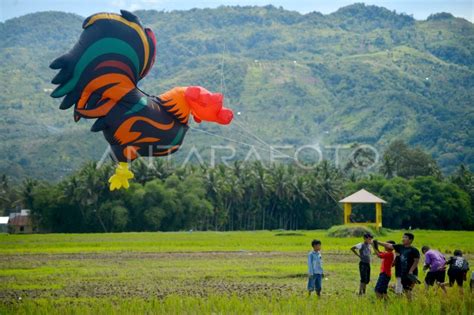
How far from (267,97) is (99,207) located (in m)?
136

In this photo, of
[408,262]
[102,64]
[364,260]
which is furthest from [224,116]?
[364,260]

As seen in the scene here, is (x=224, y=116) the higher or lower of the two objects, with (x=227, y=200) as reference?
lower

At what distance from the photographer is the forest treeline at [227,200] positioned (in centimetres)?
6231

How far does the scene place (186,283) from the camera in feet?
63.3

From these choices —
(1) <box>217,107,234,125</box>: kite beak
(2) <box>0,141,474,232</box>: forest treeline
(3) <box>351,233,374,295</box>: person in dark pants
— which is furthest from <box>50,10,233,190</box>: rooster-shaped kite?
(2) <box>0,141,474,232</box>: forest treeline

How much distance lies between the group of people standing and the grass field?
0.98 ft

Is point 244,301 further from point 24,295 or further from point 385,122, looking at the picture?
point 385,122

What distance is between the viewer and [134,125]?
13.3 metres

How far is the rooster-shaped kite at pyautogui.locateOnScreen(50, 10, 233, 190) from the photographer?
12.9 metres

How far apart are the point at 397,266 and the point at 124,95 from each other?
205 inches

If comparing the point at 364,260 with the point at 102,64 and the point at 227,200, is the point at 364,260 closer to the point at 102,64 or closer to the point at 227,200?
the point at 102,64

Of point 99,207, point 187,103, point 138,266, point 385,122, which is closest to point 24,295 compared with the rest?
point 187,103

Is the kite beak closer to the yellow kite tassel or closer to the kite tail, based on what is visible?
the kite tail

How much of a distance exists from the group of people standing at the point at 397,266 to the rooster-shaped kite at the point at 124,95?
354cm
